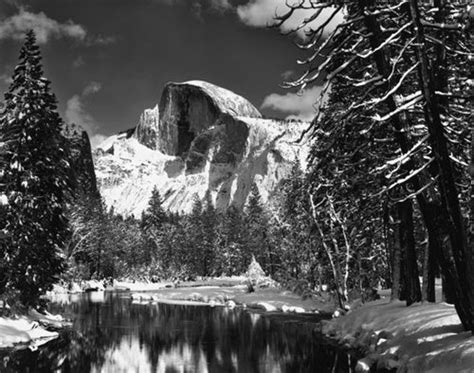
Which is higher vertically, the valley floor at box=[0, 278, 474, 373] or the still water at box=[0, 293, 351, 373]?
the valley floor at box=[0, 278, 474, 373]

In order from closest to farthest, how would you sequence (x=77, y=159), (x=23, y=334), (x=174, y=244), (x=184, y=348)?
(x=184, y=348), (x=23, y=334), (x=77, y=159), (x=174, y=244)

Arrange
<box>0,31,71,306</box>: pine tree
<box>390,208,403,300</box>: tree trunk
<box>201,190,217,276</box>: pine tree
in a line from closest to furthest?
<box>390,208,403,300</box>: tree trunk → <box>0,31,71,306</box>: pine tree → <box>201,190,217,276</box>: pine tree

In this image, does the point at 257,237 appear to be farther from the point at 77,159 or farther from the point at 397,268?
the point at 397,268

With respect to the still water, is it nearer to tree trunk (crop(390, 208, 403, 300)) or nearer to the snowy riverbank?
the snowy riverbank

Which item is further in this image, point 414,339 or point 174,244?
point 174,244

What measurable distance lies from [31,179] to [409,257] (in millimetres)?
17488

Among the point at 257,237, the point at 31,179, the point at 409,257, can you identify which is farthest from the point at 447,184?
the point at 257,237

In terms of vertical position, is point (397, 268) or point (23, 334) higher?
point (397, 268)

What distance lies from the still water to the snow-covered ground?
119 centimetres

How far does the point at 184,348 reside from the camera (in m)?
19.8

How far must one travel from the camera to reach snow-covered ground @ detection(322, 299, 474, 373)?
834 cm

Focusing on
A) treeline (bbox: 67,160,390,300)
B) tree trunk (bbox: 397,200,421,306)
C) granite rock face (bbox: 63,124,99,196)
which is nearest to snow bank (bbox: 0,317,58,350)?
granite rock face (bbox: 63,124,99,196)

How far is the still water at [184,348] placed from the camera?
15.7m

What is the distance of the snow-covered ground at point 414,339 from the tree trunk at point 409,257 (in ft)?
2.32
